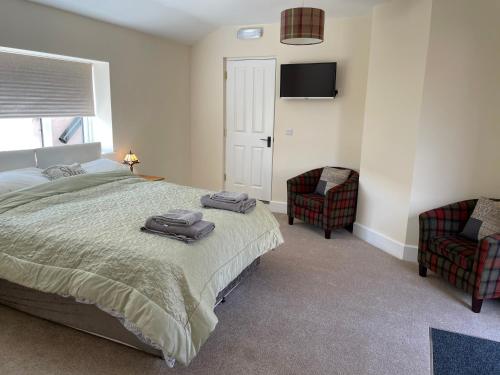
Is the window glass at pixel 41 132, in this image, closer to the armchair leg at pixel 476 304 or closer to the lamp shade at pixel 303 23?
the lamp shade at pixel 303 23

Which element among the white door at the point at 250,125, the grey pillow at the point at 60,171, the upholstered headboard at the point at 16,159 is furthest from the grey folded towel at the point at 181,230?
the white door at the point at 250,125

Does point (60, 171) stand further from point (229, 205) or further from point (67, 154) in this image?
point (229, 205)

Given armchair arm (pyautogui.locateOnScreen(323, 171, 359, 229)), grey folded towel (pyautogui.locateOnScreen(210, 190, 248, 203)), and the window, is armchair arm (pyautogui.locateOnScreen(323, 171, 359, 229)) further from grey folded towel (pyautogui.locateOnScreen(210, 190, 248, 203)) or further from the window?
the window

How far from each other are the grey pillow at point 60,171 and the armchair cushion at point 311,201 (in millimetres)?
2542

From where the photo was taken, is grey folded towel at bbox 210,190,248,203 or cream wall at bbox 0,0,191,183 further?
cream wall at bbox 0,0,191,183

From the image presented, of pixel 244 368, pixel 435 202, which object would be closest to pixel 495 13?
pixel 435 202

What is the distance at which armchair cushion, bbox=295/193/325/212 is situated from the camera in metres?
4.50

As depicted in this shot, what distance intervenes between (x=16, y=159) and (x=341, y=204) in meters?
A: 3.46

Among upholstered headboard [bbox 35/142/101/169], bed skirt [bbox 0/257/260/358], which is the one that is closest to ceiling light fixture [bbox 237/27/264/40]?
upholstered headboard [bbox 35/142/101/169]

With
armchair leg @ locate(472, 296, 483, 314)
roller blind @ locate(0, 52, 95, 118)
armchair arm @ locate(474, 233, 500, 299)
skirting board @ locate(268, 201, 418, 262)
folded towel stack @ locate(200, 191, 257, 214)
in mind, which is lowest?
armchair leg @ locate(472, 296, 483, 314)

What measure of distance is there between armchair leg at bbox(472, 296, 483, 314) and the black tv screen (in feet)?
9.55

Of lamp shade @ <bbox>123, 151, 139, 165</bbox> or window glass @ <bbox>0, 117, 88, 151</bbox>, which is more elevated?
window glass @ <bbox>0, 117, 88, 151</bbox>

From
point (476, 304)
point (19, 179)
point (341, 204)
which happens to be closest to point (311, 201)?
point (341, 204)

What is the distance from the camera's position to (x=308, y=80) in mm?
4949
